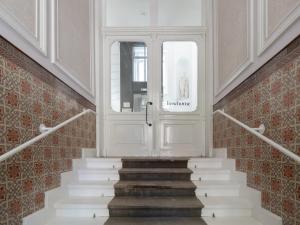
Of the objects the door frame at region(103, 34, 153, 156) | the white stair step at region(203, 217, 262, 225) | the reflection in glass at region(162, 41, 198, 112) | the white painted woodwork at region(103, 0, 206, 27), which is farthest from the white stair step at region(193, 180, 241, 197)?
the white painted woodwork at region(103, 0, 206, 27)

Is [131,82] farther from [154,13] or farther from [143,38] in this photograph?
[154,13]

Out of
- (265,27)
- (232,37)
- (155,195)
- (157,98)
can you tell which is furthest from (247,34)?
(157,98)

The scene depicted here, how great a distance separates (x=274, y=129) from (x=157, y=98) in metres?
3.00

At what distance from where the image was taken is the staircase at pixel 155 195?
2.85 meters

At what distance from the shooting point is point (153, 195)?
10.7 feet

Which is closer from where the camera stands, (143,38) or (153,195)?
(153,195)

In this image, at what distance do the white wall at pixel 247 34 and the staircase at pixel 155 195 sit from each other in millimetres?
1408

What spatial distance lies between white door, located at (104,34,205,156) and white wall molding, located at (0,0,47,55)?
8.33 ft

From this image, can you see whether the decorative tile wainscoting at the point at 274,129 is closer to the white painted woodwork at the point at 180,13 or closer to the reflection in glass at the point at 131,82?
the reflection in glass at the point at 131,82

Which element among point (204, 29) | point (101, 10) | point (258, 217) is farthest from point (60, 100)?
point (204, 29)

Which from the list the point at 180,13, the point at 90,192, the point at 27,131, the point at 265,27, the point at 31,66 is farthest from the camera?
the point at 180,13

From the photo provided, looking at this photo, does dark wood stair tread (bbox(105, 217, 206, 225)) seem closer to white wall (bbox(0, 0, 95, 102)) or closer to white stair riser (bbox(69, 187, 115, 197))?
white stair riser (bbox(69, 187, 115, 197))

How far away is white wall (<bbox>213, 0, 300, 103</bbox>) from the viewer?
225cm

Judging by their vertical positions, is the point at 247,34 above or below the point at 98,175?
above
